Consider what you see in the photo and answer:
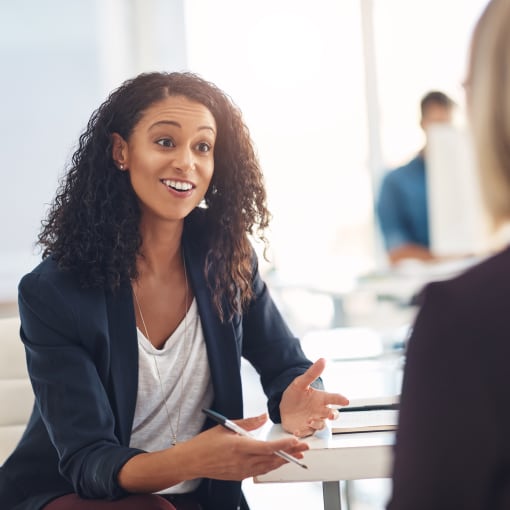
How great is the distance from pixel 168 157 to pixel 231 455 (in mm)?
648

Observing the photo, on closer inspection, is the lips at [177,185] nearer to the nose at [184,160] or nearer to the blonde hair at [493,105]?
the nose at [184,160]

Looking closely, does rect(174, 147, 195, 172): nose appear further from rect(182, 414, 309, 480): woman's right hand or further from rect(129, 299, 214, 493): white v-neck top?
rect(182, 414, 309, 480): woman's right hand

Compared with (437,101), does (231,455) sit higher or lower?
lower

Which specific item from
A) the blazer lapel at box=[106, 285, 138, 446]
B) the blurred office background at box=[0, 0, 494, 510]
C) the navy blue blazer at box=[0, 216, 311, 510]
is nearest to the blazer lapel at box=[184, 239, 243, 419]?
the navy blue blazer at box=[0, 216, 311, 510]

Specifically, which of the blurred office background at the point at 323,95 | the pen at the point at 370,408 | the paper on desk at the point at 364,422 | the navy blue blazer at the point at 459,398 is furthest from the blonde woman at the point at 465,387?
the blurred office background at the point at 323,95

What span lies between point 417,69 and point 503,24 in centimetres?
518

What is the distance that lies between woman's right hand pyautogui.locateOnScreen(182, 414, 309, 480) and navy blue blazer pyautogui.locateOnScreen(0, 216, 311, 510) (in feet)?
0.48

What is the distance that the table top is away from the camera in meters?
1.25

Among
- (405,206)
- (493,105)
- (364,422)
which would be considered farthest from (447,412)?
(405,206)

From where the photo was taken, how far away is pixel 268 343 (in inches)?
67.2

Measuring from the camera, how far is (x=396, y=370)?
8.70 feet

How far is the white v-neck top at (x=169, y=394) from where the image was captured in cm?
155

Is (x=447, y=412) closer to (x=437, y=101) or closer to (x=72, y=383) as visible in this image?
A: (x=72, y=383)

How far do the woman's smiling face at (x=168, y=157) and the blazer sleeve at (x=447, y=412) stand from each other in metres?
1.09
